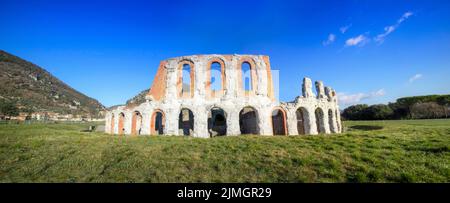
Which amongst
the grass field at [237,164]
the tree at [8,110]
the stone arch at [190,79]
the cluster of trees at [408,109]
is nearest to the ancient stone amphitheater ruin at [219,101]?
the stone arch at [190,79]

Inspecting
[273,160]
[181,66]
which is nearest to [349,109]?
[181,66]

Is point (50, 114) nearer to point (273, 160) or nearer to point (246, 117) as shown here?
point (246, 117)

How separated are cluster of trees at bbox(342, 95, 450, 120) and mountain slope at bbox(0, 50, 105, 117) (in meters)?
84.1

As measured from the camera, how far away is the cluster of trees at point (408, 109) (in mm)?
44500

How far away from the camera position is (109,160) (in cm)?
866

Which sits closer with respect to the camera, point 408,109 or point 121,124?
point 121,124

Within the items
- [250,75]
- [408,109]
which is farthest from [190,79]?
[408,109]

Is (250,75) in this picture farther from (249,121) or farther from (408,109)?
(408,109)

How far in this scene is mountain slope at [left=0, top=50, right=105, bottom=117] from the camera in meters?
56.0

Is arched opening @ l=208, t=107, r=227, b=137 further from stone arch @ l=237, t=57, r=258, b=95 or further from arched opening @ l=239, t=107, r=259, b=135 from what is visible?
stone arch @ l=237, t=57, r=258, b=95

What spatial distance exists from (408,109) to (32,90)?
108276 mm

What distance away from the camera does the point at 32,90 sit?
64875 mm

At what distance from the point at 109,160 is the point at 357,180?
9.37m

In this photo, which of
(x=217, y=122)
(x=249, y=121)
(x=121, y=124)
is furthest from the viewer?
(x=217, y=122)
